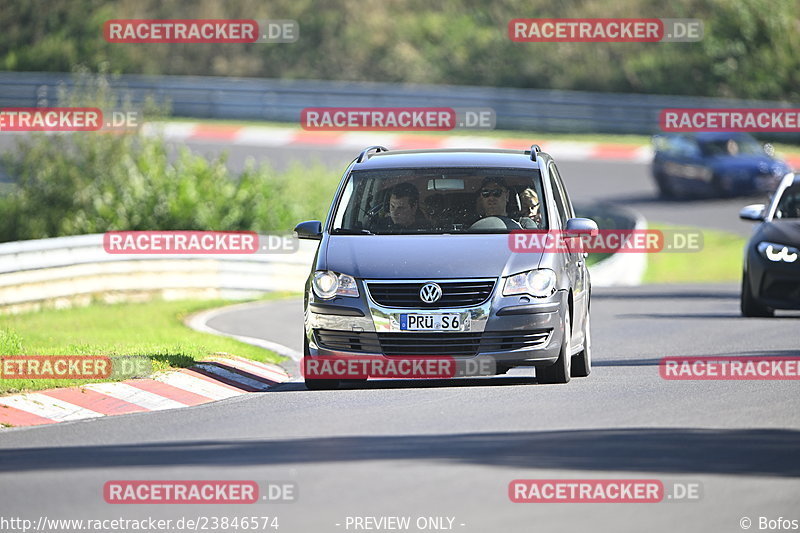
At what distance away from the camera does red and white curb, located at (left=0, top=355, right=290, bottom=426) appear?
1159 cm

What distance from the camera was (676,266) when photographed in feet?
109

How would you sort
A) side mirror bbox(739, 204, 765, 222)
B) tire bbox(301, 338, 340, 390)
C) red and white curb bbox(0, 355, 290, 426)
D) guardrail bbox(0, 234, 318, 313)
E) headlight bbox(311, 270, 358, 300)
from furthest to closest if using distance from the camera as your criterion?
1. guardrail bbox(0, 234, 318, 313)
2. side mirror bbox(739, 204, 765, 222)
3. tire bbox(301, 338, 340, 390)
4. headlight bbox(311, 270, 358, 300)
5. red and white curb bbox(0, 355, 290, 426)

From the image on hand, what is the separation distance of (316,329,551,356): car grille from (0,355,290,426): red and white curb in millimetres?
1513

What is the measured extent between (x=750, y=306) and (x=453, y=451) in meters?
10.4

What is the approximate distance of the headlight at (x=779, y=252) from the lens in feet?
58.5

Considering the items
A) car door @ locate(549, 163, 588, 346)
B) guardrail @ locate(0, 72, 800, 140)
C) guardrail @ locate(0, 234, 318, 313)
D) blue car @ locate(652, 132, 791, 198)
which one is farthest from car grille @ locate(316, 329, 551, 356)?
guardrail @ locate(0, 72, 800, 140)

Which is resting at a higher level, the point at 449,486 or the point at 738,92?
the point at 738,92

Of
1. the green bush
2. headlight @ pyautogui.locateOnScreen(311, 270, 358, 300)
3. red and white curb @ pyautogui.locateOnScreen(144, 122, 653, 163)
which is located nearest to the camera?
headlight @ pyautogui.locateOnScreen(311, 270, 358, 300)

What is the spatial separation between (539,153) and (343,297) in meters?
2.54

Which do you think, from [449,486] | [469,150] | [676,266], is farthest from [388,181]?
[676,266]

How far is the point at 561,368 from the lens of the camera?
12.3m

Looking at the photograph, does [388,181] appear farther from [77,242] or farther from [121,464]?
[77,242]

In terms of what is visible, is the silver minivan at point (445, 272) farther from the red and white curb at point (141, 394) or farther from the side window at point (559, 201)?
the red and white curb at point (141, 394)

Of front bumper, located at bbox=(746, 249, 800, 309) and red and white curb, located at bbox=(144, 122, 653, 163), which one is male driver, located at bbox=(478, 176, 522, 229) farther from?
red and white curb, located at bbox=(144, 122, 653, 163)
